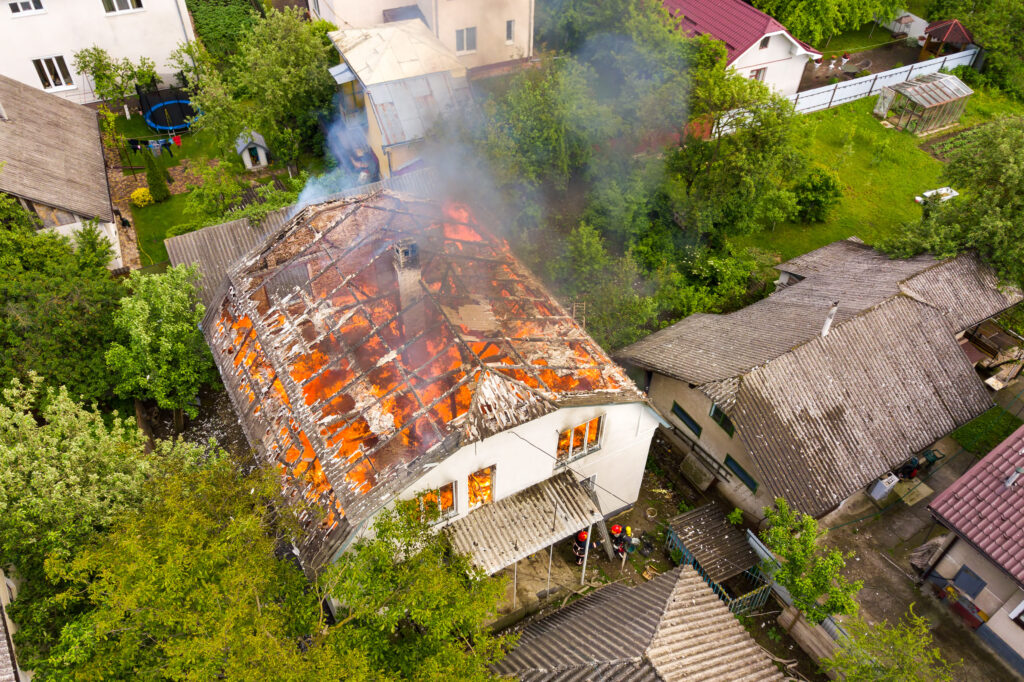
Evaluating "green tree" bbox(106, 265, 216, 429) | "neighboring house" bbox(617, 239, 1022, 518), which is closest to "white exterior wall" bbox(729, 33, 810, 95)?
"neighboring house" bbox(617, 239, 1022, 518)

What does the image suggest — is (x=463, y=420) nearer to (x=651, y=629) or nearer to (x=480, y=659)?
(x=480, y=659)

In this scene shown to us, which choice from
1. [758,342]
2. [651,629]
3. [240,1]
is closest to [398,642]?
[651,629]

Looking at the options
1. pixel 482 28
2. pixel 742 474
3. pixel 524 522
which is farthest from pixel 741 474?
pixel 482 28

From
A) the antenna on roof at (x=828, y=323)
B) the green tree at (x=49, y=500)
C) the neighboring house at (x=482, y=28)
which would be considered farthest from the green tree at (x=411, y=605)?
the neighboring house at (x=482, y=28)

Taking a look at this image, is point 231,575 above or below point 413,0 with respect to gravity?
below

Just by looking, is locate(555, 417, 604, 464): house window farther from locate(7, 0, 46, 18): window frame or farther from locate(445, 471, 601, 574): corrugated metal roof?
locate(7, 0, 46, 18): window frame
